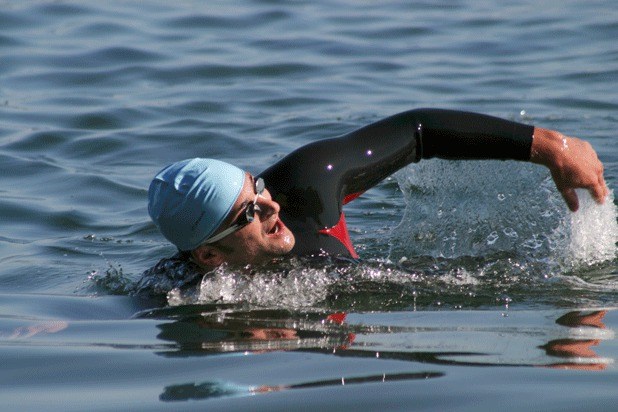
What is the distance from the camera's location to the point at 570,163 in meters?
5.72

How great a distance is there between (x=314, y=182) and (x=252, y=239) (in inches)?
17.8

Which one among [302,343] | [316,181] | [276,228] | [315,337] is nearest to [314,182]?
[316,181]

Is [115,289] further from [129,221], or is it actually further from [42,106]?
[42,106]

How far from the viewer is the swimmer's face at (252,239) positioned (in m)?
5.34

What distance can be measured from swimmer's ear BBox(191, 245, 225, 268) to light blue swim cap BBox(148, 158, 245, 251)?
124mm

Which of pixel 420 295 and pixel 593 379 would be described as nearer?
pixel 593 379

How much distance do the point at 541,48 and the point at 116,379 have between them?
30.0 feet

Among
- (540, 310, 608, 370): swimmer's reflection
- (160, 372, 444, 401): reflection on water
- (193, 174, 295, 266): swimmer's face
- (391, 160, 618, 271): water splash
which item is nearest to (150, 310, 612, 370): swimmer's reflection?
(540, 310, 608, 370): swimmer's reflection

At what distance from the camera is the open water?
409 centimetres

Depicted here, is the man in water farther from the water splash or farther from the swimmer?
the water splash

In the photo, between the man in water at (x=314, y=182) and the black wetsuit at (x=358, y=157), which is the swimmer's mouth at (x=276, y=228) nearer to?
the man in water at (x=314, y=182)

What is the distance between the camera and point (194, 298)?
5504 mm

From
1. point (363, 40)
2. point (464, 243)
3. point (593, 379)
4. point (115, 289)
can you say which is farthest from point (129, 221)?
point (363, 40)

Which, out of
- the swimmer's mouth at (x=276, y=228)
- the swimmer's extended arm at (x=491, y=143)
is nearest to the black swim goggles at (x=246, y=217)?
the swimmer's mouth at (x=276, y=228)
